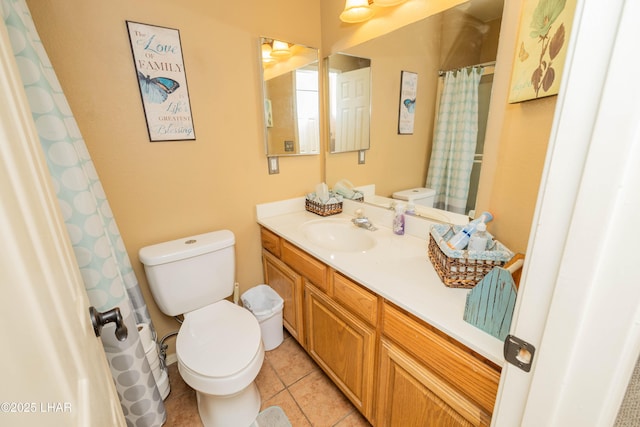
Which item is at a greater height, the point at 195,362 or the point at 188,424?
the point at 195,362

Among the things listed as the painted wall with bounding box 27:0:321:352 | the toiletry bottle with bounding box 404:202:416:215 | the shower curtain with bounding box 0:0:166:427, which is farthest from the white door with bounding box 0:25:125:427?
the toiletry bottle with bounding box 404:202:416:215

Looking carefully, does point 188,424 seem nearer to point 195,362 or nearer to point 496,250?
point 195,362

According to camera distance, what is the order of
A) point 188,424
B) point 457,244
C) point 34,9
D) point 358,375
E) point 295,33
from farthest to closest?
point 295,33
point 188,424
point 358,375
point 34,9
point 457,244

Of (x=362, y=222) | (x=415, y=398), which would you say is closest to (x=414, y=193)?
(x=362, y=222)

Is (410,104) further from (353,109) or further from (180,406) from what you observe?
(180,406)

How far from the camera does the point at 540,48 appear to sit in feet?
2.63

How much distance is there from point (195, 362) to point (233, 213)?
2.81ft

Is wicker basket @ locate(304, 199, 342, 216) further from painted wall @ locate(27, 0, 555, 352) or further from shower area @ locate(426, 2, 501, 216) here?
shower area @ locate(426, 2, 501, 216)

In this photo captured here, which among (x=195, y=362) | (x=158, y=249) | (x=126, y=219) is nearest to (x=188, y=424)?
(x=195, y=362)

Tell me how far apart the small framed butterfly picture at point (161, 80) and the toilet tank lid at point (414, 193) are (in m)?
1.23

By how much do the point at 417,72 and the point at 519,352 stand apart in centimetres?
126

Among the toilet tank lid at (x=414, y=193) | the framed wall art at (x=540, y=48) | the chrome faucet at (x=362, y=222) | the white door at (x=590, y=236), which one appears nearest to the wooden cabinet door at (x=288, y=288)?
the chrome faucet at (x=362, y=222)

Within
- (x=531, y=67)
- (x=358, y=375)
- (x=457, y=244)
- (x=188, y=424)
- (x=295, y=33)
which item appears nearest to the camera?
(x=531, y=67)

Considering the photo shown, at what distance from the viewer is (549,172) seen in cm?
40
